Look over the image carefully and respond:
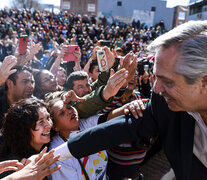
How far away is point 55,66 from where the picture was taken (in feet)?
11.6

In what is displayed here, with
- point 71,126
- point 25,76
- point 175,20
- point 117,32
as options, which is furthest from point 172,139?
point 175,20

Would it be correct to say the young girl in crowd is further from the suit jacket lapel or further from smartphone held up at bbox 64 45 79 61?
smartphone held up at bbox 64 45 79 61

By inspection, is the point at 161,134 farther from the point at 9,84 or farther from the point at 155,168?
the point at 155,168

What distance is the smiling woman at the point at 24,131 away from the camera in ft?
4.79

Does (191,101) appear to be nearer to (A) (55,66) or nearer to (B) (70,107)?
(B) (70,107)

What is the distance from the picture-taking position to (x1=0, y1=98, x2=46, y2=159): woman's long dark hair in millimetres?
1460

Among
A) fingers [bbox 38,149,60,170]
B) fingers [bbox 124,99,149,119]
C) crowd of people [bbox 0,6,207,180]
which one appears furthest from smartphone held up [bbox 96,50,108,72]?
fingers [bbox 38,149,60,170]

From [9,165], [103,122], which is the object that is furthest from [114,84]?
[9,165]

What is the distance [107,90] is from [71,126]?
0.41 metres

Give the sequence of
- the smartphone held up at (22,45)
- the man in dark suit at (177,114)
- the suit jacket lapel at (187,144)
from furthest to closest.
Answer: the smartphone held up at (22,45)
the suit jacket lapel at (187,144)
the man in dark suit at (177,114)

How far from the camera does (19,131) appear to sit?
1.49 meters

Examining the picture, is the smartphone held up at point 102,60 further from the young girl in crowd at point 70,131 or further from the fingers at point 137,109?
the fingers at point 137,109

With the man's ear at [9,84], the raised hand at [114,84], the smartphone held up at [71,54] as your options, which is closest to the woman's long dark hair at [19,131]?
the raised hand at [114,84]

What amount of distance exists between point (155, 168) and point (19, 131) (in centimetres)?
238
